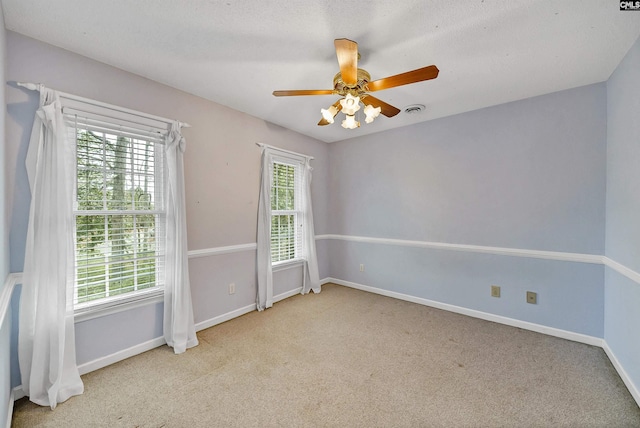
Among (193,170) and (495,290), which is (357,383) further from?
(193,170)

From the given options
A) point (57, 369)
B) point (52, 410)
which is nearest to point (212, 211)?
point (57, 369)

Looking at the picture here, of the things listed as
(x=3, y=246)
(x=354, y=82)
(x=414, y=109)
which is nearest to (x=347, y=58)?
(x=354, y=82)

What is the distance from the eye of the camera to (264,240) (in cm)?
333

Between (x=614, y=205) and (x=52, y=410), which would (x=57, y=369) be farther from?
(x=614, y=205)

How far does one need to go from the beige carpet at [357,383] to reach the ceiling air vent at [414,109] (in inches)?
96.7

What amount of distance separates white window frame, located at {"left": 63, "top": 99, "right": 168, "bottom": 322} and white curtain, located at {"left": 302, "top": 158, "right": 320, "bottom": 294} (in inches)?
76.8

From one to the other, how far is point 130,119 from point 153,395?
2165 millimetres

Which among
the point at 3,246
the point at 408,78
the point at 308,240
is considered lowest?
the point at 308,240

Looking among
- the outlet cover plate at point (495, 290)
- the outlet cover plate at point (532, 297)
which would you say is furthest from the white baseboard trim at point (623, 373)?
the outlet cover plate at point (495, 290)

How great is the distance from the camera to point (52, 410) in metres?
1.70

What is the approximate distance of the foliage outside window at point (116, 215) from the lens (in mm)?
2027

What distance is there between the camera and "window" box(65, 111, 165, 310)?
6.63 ft

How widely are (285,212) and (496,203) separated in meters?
2.63

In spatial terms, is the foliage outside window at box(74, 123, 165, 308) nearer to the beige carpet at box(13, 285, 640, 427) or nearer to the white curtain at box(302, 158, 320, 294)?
the beige carpet at box(13, 285, 640, 427)
